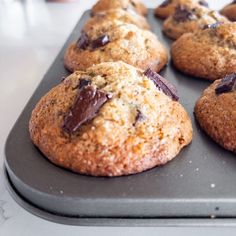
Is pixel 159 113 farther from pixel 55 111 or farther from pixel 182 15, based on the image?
pixel 182 15

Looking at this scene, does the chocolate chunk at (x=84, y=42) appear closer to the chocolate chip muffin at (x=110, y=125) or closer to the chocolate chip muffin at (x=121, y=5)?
the chocolate chip muffin at (x=110, y=125)

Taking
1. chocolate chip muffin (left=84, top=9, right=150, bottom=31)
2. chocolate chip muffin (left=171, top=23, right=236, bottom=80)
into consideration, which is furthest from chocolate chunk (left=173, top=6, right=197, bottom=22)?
chocolate chip muffin (left=171, top=23, right=236, bottom=80)

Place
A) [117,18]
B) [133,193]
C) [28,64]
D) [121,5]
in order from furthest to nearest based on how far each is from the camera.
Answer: [121,5] → [28,64] → [117,18] → [133,193]

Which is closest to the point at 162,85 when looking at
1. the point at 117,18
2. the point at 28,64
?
the point at 117,18

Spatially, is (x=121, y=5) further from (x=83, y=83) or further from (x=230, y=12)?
(x=83, y=83)

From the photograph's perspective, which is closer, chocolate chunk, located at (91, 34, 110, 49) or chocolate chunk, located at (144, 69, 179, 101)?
chocolate chunk, located at (144, 69, 179, 101)

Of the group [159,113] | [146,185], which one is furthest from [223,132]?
[146,185]

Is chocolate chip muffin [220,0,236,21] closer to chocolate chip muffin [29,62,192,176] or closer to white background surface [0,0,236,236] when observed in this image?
white background surface [0,0,236,236]
